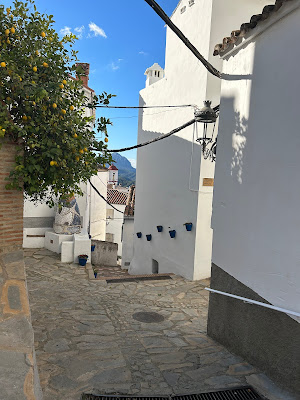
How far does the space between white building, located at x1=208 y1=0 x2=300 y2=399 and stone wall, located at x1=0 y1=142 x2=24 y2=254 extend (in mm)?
3409

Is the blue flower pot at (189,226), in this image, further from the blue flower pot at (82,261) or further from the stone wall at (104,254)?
the stone wall at (104,254)

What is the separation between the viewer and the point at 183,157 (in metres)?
9.83

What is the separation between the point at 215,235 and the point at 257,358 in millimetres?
1981

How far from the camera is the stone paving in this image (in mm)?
4047

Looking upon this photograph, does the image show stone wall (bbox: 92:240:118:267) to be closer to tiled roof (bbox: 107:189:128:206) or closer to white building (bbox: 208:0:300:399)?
white building (bbox: 208:0:300:399)

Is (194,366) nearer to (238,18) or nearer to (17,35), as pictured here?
(17,35)

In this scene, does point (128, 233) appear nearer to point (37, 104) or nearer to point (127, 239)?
point (127, 239)

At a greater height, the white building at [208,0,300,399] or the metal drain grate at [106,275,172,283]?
the white building at [208,0,300,399]

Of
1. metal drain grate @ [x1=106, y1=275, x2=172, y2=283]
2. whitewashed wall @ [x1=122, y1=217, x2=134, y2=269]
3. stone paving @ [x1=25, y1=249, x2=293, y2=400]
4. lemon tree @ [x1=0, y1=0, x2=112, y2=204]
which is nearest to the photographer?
stone paving @ [x1=25, y1=249, x2=293, y2=400]

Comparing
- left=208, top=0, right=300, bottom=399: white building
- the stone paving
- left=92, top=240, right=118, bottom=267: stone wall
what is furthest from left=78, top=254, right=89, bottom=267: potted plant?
left=92, top=240, right=118, bottom=267: stone wall

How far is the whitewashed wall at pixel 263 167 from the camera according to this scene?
355cm

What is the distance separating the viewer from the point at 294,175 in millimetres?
3498

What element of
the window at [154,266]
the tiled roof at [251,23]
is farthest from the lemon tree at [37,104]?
the window at [154,266]

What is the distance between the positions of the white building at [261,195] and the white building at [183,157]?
356 centimetres
